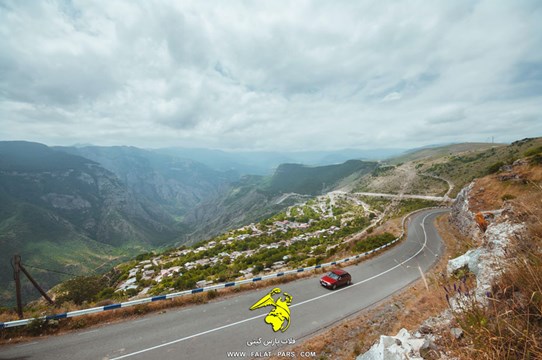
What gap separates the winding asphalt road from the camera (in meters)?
10.1

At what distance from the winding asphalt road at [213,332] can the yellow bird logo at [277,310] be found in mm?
324

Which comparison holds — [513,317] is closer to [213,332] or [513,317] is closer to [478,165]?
[213,332]

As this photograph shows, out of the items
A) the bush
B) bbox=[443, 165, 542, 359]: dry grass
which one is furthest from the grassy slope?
the bush

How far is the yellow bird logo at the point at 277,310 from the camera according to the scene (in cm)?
1312

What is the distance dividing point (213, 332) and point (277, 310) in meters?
4.56

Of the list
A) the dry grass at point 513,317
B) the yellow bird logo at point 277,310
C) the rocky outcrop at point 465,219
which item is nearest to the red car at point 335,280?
the yellow bird logo at point 277,310

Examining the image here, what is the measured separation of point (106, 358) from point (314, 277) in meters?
16.0

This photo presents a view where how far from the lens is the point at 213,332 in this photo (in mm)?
11992

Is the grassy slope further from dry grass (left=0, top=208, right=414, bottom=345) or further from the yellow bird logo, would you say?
dry grass (left=0, top=208, right=414, bottom=345)

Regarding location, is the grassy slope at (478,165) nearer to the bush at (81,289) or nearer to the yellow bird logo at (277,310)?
the yellow bird logo at (277,310)

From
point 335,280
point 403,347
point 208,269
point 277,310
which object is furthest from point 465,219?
point 208,269

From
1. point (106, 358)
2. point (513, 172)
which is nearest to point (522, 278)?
point (106, 358)

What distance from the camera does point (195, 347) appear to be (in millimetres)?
10656

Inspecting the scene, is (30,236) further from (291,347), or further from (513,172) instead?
(513,172)
